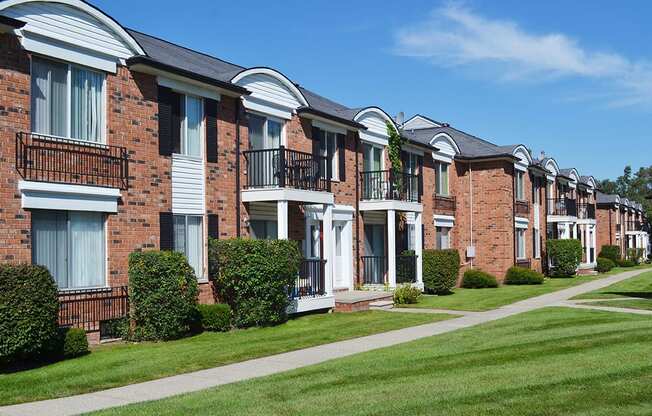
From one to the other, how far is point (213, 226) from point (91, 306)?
430cm

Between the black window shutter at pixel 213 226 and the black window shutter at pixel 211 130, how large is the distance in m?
1.45

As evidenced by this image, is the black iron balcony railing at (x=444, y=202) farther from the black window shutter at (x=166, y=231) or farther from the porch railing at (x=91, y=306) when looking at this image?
the porch railing at (x=91, y=306)

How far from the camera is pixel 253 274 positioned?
669 inches

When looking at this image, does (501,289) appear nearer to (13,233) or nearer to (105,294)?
(105,294)

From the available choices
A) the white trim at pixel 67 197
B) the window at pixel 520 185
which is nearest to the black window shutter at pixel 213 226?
the white trim at pixel 67 197

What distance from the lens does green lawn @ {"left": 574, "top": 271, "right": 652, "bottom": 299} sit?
2425 centimetres

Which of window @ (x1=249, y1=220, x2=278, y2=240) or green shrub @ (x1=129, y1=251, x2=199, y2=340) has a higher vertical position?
window @ (x1=249, y1=220, x2=278, y2=240)

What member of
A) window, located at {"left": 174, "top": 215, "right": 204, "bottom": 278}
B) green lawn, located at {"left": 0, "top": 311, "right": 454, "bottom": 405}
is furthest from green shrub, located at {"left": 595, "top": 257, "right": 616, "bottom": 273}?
window, located at {"left": 174, "top": 215, "right": 204, "bottom": 278}

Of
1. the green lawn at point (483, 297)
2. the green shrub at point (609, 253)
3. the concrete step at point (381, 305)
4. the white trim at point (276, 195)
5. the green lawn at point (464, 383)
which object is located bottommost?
the green lawn at point (483, 297)

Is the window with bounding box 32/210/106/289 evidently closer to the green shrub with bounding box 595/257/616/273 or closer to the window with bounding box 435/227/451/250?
the window with bounding box 435/227/451/250

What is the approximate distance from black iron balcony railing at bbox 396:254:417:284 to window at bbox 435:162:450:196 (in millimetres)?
6029

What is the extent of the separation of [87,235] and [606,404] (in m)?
10.5

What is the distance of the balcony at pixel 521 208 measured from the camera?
35.3 m

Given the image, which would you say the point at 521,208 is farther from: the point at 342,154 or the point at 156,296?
the point at 156,296
